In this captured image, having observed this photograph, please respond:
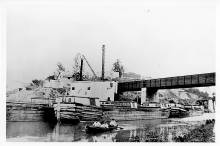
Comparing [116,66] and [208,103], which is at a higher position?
[116,66]

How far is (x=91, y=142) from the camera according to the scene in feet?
10.9

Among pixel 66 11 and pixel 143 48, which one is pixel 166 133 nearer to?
pixel 143 48

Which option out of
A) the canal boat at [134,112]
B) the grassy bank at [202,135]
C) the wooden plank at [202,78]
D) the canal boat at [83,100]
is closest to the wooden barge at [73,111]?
the canal boat at [83,100]

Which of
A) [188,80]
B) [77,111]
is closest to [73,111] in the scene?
[77,111]

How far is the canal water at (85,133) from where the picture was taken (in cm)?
334

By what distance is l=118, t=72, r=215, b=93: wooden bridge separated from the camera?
326 cm

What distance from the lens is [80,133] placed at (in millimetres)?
3361

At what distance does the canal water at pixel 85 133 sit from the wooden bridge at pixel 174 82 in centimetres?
31

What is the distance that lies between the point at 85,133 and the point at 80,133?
1.6 inches

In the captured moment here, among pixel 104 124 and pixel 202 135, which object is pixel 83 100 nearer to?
pixel 104 124

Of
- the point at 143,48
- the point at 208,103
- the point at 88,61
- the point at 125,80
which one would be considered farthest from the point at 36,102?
the point at 208,103

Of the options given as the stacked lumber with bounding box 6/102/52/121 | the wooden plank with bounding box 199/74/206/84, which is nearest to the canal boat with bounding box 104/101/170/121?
the wooden plank with bounding box 199/74/206/84

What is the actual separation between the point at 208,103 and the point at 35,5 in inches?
63.5

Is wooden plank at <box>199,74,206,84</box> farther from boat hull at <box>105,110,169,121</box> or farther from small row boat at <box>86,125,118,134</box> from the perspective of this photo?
small row boat at <box>86,125,118,134</box>
